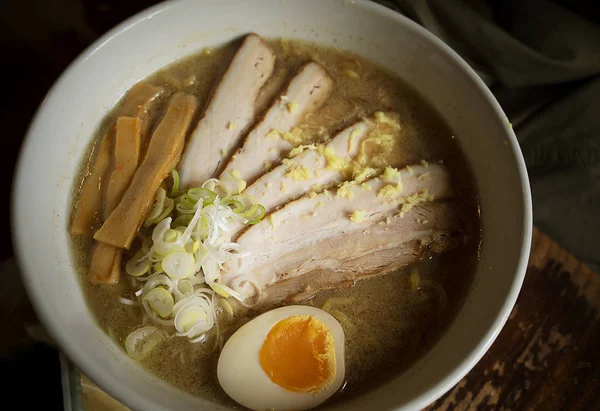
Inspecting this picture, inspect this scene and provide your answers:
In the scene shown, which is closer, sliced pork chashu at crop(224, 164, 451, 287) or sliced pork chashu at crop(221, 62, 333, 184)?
sliced pork chashu at crop(224, 164, 451, 287)

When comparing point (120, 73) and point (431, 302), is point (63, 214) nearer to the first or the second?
point (120, 73)

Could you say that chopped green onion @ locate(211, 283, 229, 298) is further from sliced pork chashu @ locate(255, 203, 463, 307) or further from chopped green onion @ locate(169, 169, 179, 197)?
chopped green onion @ locate(169, 169, 179, 197)

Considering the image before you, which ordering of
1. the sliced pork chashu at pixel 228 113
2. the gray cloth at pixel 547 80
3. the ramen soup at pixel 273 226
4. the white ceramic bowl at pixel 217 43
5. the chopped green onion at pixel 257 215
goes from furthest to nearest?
the gray cloth at pixel 547 80, the sliced pork chashu at pixel 228 113, the chopped green onion at pixel 257 215, the ramen soup at pixel 273 226, the white ceramic bowl at pixel 217 43

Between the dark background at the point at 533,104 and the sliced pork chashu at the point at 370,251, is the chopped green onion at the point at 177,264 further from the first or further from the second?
the dark background at the point at 533,104

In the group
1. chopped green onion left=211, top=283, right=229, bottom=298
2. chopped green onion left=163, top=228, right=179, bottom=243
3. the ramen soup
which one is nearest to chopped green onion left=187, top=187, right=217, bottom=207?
the ramen soup

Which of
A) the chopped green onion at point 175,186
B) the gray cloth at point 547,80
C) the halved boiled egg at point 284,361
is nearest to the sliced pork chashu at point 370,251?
the halved boiled egg at point 284,361

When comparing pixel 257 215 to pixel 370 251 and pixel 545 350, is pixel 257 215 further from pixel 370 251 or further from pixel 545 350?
pixel 545 350
